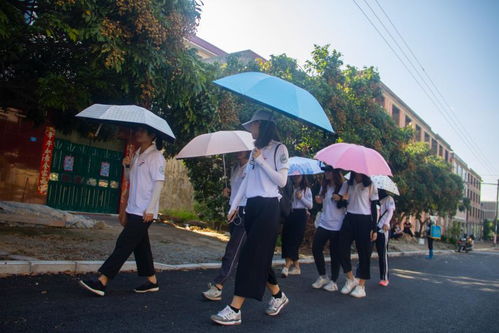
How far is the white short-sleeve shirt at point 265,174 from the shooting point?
435 cm

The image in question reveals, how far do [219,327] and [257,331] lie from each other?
0.33 m

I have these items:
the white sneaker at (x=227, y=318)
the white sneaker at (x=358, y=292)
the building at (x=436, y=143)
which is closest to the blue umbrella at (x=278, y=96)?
the white sneaker at (x=227, y=318)

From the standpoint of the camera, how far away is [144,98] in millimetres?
7531

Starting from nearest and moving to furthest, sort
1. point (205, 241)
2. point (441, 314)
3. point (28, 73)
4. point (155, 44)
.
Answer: point (441, 314) → point (155, 44) → point (28, 73) → point (205, 241)

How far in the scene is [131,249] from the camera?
4.76 meters

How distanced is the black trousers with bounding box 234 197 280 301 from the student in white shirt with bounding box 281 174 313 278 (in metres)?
3.47

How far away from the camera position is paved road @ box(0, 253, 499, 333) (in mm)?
3792

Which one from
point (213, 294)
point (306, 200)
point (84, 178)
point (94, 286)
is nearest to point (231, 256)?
point (213, 294)

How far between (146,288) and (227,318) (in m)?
1.48

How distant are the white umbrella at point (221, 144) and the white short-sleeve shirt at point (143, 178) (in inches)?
31.1

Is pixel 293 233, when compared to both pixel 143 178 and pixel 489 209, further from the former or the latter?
pixel 489 209

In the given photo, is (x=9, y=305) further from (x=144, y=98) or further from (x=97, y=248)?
(x=144, y=98)

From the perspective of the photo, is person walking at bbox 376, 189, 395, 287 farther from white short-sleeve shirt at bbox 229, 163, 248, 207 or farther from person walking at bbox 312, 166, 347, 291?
white short-sleeve shirt at bbox 229, 163, 248, 207

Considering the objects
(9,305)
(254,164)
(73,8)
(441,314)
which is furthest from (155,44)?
(441,314)
